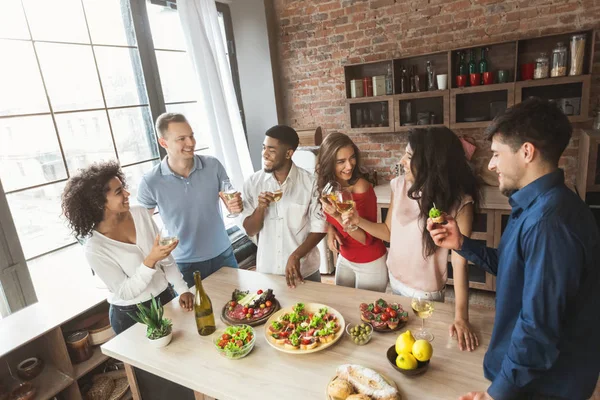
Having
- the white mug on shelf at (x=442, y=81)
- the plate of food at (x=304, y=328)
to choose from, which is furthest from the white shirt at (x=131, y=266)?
the white mug on shelf at (x=442, y=81)

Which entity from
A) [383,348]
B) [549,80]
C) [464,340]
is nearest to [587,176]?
[549,80]

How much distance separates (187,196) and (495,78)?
2.79 meters

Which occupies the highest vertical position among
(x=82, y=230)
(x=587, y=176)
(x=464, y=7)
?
(x=464, y=7)

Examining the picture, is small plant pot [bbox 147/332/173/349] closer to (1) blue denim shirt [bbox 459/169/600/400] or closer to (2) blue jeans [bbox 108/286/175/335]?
(2) blue jeans [bbox 108/286/175/335]

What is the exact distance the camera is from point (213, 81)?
323 cm

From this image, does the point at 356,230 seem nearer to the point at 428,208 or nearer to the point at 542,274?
the point at 428,208

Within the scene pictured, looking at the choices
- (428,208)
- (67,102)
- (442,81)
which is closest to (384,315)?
(428,208)

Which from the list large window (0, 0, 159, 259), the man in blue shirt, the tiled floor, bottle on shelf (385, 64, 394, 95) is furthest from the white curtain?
the man in blue shirt

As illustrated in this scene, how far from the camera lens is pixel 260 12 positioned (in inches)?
154

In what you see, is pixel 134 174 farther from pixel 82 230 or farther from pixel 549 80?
pixel 549 80

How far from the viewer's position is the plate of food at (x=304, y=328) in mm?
1421

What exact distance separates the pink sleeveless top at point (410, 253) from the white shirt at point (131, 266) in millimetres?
1105

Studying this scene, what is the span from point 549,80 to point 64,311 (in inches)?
148

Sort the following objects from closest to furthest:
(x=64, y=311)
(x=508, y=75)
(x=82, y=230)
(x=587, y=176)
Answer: (x=82, y=230) → (x=64, y=311) → (x=587, y=176) → (x=508, y=75)
